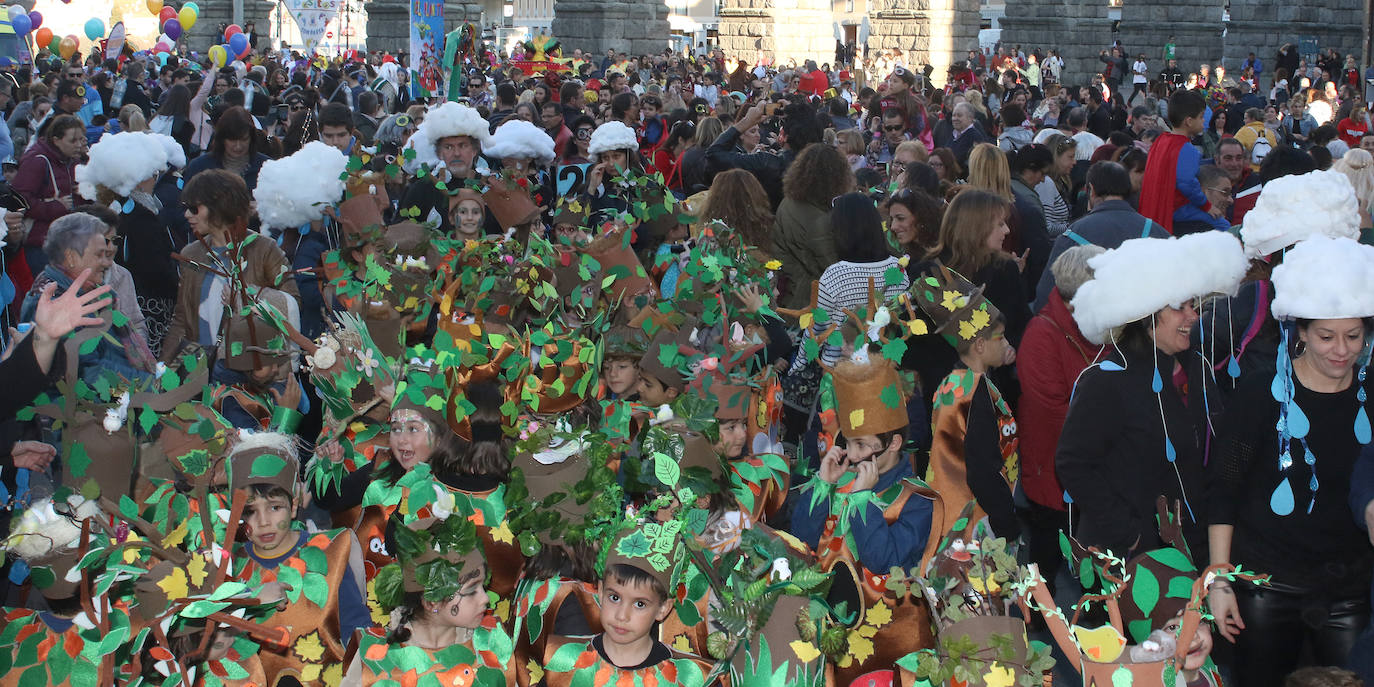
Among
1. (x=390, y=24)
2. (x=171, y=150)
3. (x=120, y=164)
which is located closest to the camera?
(x=120, y=164)

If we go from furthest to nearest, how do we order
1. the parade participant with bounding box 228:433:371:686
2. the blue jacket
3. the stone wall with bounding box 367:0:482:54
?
the stone wall with bounding box 367:0:482:54 → the blue jacket → the parade participant with bounding box 228:433:371:686

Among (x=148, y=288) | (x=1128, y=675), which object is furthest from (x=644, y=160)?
(x=1128, y=675)

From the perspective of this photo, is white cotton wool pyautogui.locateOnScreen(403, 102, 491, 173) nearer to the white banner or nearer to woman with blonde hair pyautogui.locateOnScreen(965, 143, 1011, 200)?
woman with blonde hair pyautogui.locateOnScreen(965, 143, 1011, 200)

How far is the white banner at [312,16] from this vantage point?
24.2 metres

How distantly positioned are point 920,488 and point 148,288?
450 cm

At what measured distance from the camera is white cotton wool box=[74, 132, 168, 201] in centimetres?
656

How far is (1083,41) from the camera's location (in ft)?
93.2

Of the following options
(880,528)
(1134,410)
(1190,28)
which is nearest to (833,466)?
(880,528)

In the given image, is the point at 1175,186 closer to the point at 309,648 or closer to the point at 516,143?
the point at 516,143

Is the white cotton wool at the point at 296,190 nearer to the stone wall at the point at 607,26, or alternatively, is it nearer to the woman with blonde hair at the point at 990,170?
the woman with blonde hair at the point at 990,170

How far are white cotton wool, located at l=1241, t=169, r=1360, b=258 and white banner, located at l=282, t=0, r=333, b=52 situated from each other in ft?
72.9

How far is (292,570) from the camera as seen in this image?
3.67m

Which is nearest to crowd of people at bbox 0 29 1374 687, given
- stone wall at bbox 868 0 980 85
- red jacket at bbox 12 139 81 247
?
red jacket at bbox 12 139 81 247

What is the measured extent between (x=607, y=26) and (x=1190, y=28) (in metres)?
12.6
